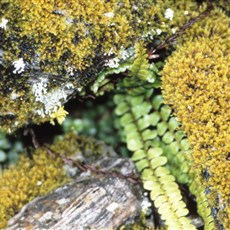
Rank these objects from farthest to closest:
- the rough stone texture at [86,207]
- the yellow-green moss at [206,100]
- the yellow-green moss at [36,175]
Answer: the yellow-green moss at [36,175] < the rough stone texture at [86,207] < the yellow-green moss at [206,100]

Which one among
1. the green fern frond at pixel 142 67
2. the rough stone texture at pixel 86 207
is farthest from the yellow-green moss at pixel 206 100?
the rough stone texture at pixel 86 207

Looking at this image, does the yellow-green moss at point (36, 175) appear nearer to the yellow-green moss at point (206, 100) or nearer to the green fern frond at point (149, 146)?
the green fern frond at point (149, 146)

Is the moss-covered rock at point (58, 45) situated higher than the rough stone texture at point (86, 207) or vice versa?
the moss-covered rock at point (58, 45)

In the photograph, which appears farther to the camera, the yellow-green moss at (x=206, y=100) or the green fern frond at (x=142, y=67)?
the green fern frond at (x=142, y=67)

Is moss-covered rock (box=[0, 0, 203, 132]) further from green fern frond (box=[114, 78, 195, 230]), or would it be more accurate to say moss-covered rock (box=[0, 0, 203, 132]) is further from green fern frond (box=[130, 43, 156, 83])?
green fern frond (box=[114, 78, 195, 230])

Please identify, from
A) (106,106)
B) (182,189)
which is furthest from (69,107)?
(182,189)

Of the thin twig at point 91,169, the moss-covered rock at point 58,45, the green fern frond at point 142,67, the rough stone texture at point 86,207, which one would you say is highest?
the moss-covered rock at point 58,45

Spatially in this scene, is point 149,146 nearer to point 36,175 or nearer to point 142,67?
point 142,67

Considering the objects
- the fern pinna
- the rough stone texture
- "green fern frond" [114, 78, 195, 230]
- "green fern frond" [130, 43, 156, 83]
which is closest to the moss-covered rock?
"green fern frond" [130, 43, 156, 83]
